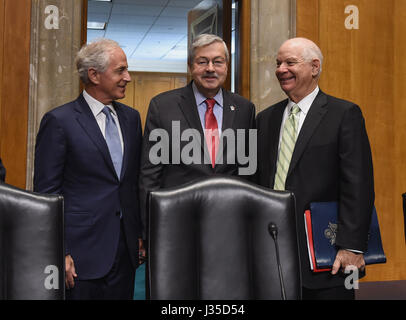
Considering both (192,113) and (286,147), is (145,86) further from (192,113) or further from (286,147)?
(286,147)

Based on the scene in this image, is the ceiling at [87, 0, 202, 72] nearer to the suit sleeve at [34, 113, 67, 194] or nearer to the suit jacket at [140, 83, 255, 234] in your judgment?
the suit jacket at [140, 83, 255, 234]

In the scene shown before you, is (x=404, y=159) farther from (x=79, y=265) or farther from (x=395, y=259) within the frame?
(x=79, y=265)

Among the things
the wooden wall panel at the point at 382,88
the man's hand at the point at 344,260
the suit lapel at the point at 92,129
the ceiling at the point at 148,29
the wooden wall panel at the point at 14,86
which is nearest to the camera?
the man's hand at the point at 344,260

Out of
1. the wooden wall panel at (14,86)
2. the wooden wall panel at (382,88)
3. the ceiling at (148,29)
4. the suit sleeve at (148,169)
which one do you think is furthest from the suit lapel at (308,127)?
the ceiling at (148,29)

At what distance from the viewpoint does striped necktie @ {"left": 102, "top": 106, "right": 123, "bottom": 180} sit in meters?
1.81

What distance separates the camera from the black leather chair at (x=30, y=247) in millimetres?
1046

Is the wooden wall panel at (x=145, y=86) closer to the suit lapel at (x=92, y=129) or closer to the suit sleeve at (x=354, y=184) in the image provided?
the suit lapel at (x=92, y=129)

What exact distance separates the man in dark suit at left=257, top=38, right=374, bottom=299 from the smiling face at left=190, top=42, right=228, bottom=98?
0.26 metres

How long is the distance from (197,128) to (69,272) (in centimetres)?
77

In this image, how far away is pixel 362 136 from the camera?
5.75 ft

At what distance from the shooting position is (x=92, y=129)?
1.78 metres

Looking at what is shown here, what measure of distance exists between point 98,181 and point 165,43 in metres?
7.02

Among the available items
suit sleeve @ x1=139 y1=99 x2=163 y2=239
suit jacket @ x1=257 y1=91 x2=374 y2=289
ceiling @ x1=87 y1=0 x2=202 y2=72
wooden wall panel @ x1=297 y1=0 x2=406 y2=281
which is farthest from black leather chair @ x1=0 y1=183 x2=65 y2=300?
ceiling @ x1=87 y1=0 x2=202 y2=72
